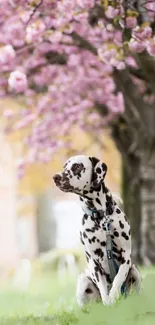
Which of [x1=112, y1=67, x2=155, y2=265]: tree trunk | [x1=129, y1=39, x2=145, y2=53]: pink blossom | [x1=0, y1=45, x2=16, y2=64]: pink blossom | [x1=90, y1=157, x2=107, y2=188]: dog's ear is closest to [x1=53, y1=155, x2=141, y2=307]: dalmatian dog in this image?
[x1=90, y1=157, x2=107, y2=188]: dog's ear

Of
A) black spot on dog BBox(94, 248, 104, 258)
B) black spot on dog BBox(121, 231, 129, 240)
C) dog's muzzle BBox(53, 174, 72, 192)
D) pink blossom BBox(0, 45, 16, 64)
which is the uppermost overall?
pink blossom BBox(0, 45, 16, 64)

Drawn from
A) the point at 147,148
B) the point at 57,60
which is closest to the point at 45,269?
the point at 147,148

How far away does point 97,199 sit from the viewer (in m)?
5.59

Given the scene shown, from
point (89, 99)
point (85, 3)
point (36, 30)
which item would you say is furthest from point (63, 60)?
point (85, 3)

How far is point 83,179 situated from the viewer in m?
5.53

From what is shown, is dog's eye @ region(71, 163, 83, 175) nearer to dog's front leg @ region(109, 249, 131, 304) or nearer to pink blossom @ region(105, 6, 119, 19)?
dog's front leg @ region(109, 249, 131, 304)

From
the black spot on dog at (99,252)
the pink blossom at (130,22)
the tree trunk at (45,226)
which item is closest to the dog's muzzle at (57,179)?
the black spot on dog at (99,252)

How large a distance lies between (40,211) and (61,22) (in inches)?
553

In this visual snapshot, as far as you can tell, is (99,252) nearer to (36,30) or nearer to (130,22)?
(130,22)

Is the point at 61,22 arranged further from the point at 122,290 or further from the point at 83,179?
the point at 122,290

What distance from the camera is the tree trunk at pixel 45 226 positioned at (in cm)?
2127

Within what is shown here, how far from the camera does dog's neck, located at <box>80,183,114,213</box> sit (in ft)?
18.3

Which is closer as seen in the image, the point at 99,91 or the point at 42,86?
the point at 99,91

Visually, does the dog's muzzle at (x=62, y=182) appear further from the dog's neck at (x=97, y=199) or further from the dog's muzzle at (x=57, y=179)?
the dog's neck at (x=97, y=199)
